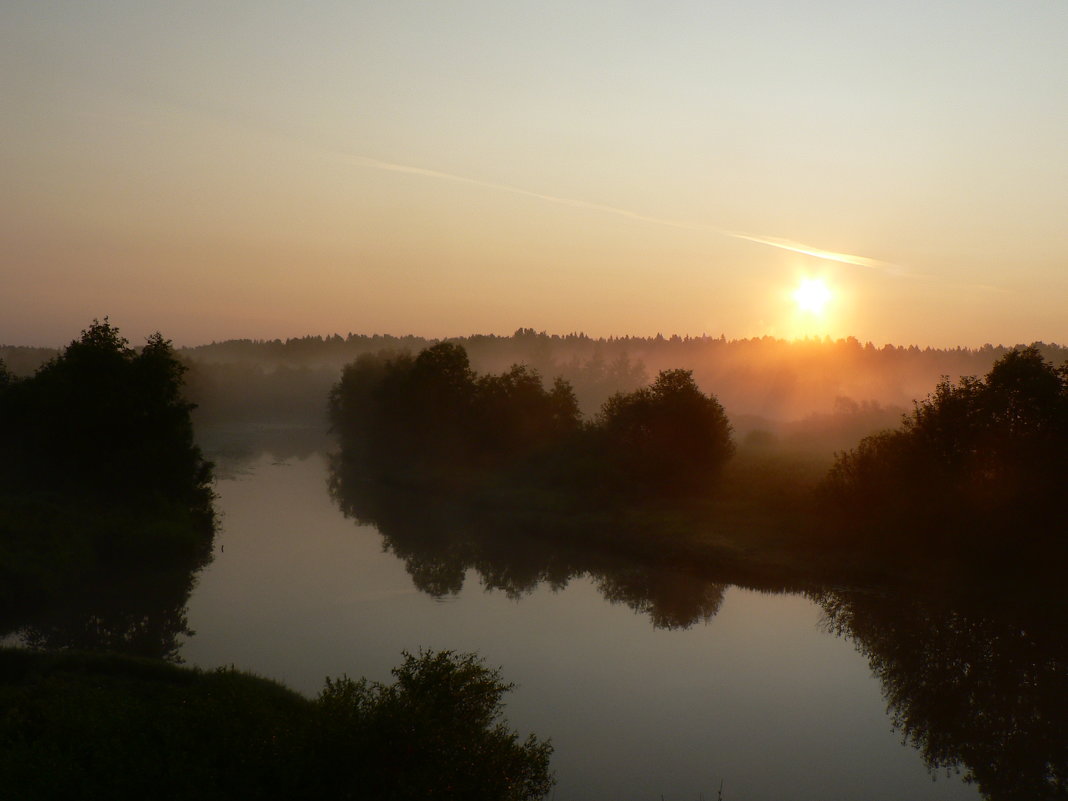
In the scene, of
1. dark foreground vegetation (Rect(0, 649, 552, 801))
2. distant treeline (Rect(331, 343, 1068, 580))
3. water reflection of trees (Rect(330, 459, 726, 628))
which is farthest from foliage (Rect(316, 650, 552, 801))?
distant treeline (Rect(331, 343, 1068, 580))

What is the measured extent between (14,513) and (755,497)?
42.6 metres

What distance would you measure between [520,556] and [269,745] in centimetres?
3320

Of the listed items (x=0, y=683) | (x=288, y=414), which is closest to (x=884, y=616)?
(x=0, y=683)

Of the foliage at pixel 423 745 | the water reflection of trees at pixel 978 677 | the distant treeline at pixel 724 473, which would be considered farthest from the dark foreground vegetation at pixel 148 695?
the distant treeline at pixel 724 473

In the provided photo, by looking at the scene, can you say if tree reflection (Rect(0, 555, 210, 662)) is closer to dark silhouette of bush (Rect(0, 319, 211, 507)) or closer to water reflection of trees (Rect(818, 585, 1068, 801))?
dark silhouette of bush (Rect(0, 319, 211, 507))

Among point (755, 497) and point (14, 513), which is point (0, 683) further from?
point (755, 497)

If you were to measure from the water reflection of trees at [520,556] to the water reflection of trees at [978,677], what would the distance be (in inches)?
286

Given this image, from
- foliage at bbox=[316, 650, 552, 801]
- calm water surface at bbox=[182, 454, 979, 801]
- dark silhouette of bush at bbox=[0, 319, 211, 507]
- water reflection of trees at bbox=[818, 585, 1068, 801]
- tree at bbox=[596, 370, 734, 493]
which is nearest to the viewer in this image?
foliage at bbox=[316, 650, 552, 801]

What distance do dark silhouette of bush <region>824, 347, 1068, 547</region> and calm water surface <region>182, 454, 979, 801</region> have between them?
31.9 ft

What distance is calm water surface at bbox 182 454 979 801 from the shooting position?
23.5 m

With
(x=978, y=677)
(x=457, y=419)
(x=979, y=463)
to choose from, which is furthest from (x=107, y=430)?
(x=979, y=463)

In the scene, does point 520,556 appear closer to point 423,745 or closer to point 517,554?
point 517,554

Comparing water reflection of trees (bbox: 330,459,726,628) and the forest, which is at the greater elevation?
the forest

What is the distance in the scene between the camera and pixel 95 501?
45156 mm
